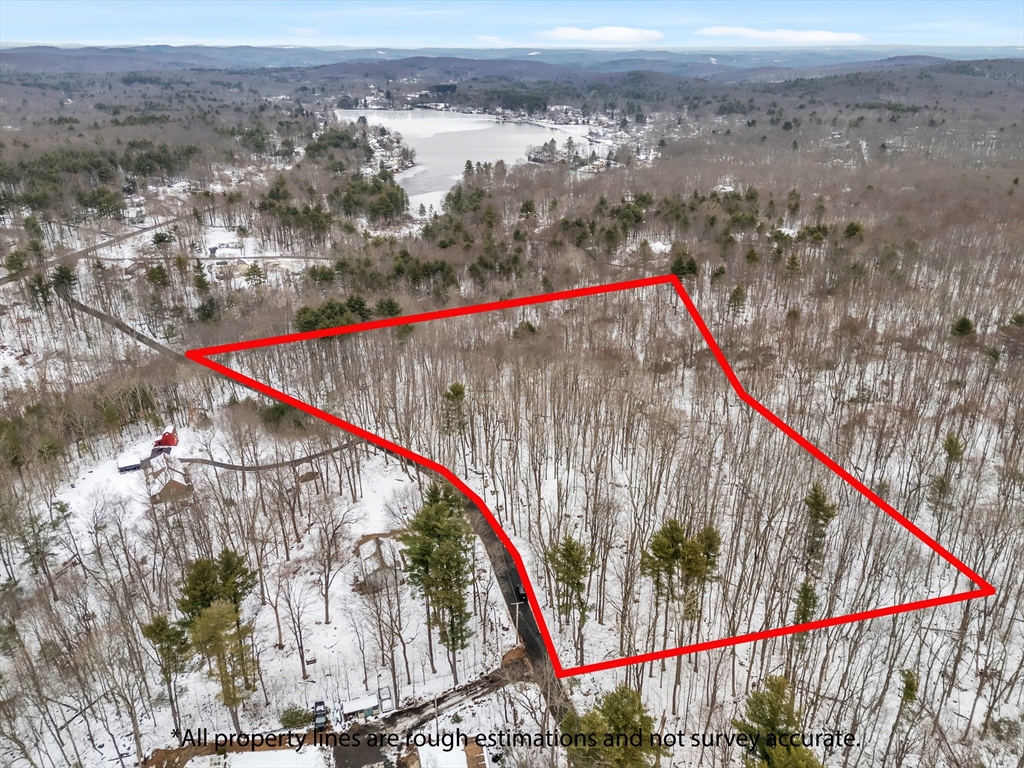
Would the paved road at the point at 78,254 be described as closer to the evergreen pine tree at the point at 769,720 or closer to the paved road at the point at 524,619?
the paved road at the point at 524,619

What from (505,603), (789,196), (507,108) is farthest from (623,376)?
(507,108)

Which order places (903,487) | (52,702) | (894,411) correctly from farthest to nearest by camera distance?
(894,411) < (903,487) < (52,702)

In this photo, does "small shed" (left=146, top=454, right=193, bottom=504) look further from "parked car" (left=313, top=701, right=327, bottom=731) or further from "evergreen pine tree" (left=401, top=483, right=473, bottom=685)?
"evergreen pine tree" (left=401, top=483, right=473, bottom=685)

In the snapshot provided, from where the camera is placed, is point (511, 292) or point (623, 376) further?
point (511, 292)

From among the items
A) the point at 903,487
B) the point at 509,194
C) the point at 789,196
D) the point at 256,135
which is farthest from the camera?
the point at 256,135

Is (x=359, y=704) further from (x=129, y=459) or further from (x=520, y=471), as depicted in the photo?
(x=129, y=459)

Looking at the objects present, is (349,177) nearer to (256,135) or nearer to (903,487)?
(256,135)

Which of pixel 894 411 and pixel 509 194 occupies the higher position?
pixel 509 194
